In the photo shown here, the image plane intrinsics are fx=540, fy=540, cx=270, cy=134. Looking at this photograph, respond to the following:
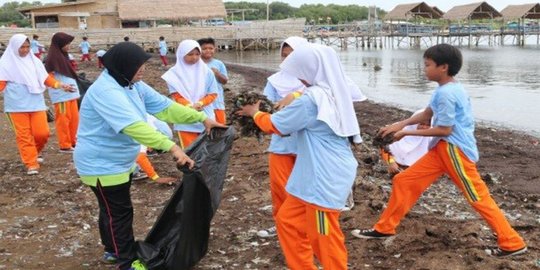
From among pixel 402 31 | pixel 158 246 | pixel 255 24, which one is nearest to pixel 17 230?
pixel 158 246

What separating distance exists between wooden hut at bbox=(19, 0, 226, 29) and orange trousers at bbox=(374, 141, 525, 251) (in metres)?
41.3

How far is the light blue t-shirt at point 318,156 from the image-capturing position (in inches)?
125

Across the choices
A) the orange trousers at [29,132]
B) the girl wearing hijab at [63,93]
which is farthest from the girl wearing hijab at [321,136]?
the girl wearing hijab at [63,93]

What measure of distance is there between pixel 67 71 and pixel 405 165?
5042 millimetres

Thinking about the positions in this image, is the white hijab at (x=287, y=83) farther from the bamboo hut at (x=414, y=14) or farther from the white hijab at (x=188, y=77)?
the bamboo hut at (x=414, y=14)

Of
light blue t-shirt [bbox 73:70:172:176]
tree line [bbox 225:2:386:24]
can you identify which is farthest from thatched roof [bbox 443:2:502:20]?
tree line [bbox 225:2:386:24]

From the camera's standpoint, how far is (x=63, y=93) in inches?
305

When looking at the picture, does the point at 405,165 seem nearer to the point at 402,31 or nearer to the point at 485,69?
the point at 485,69

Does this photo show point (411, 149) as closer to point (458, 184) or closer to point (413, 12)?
point (458, 184)

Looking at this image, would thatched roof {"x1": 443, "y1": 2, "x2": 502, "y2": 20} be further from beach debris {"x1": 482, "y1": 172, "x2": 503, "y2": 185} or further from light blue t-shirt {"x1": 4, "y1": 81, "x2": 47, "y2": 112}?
light blue t-shirt {"x1": 4, "y1": 81, "x2": 47, "y2": 112}

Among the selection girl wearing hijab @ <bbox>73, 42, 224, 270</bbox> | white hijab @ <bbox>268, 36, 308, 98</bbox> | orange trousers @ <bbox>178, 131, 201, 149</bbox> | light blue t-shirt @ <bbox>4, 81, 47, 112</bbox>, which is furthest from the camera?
light blue t-shirt @ <bbox>4, 81, 47, 112</bbox>

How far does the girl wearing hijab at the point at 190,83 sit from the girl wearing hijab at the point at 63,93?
2.22m

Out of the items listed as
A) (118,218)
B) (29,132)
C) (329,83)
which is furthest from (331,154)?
(29,132)

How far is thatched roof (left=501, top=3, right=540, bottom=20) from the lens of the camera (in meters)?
47.2
